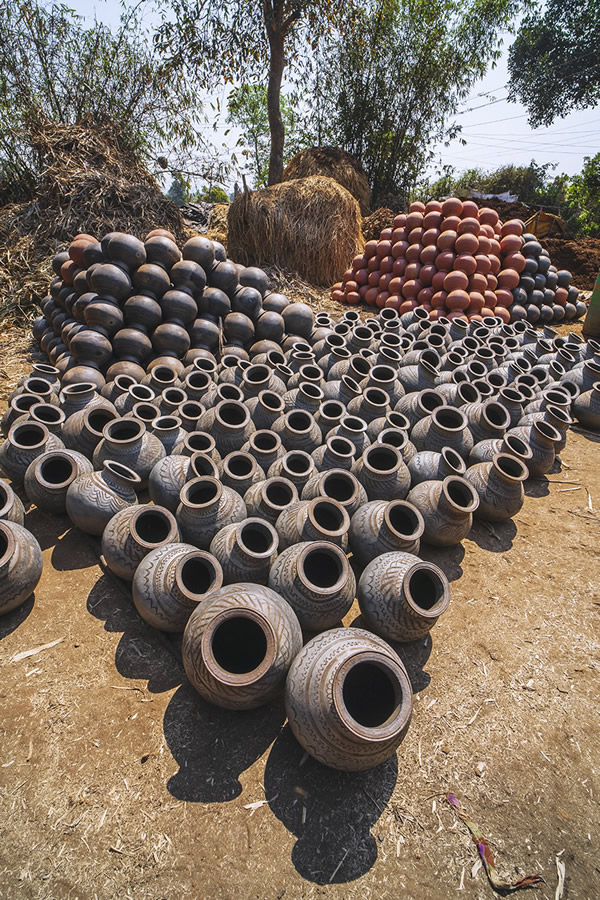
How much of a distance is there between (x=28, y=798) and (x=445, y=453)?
4238 millimetres

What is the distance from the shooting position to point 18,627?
329cm

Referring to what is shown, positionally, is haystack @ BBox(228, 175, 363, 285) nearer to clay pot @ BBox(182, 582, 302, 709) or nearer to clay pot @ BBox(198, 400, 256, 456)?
clay pot @ BBox(198, 400, 256, 456)

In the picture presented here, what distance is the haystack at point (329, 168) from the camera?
15.8m

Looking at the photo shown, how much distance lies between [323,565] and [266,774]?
4.51 ft

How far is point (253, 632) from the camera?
113 inches

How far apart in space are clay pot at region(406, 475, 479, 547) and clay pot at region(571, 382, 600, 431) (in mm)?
3996

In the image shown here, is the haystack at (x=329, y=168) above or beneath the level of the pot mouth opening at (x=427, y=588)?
above

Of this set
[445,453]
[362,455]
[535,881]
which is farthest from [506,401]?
[535,881]

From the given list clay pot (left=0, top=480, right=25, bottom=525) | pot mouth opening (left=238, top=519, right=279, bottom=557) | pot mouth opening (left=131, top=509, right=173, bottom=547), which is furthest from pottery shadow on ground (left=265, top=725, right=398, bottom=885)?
clay pot (left=0, top=480, right=25, bottom=525)

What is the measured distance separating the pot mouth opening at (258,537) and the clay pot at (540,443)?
11.7ft

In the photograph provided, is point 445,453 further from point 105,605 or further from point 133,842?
point 133,842

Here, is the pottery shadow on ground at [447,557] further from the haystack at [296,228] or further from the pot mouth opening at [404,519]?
→ the haystack at [296,228]

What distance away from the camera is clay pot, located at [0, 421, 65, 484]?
426 centimetres

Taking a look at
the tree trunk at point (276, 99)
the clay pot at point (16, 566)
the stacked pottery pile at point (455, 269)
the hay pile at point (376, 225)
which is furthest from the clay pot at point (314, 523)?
the tree trunk at point (276, 99)
